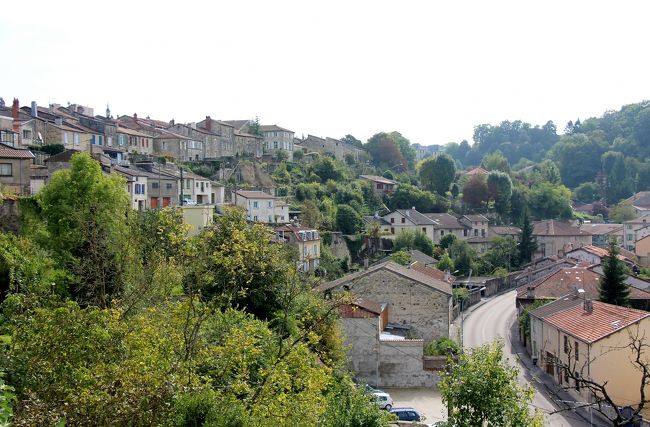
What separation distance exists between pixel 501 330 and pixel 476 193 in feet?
147

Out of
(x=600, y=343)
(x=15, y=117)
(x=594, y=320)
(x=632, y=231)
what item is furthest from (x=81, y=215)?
(x=632, y=231)

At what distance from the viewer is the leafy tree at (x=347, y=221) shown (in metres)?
66.2

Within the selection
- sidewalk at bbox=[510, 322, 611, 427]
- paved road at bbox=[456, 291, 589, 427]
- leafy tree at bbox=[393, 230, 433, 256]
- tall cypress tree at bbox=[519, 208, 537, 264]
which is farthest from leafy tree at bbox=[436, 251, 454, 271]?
sidewalk at bbox=[510, 322, 611, 427]

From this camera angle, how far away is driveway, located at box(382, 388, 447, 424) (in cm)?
2852

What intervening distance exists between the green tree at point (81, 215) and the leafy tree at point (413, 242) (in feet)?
136

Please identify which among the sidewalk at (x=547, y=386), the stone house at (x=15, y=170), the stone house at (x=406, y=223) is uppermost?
the stone house at (x=15, y=170)

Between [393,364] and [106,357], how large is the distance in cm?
2060

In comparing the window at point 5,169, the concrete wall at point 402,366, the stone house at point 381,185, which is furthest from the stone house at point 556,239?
the window at point 5,169

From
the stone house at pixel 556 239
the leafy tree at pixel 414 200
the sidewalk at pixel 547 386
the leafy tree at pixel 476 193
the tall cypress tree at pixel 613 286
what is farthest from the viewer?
the leafy tree at pixel 476 193

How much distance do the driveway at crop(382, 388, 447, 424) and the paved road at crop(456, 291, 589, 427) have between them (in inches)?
162

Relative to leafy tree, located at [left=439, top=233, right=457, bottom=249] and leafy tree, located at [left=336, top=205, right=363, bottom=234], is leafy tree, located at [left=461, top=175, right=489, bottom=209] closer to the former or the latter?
leafy tree, located at [left=439, top=233, right=457, bottom=249]

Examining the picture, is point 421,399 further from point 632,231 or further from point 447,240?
point 632,231

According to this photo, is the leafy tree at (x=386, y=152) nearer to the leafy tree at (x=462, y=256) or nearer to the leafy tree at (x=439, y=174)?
the leafy tree at (x=439, y=174)

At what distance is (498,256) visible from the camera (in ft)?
244
